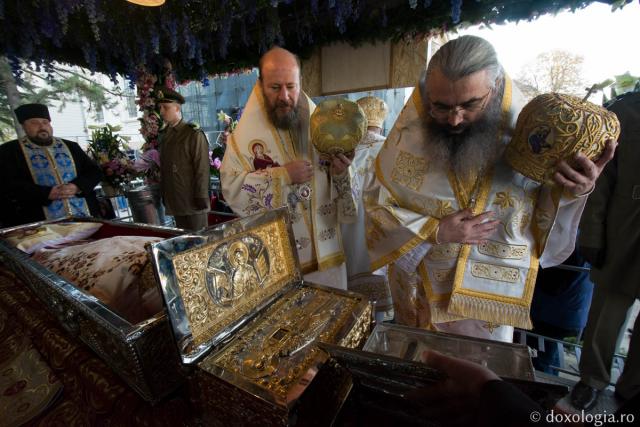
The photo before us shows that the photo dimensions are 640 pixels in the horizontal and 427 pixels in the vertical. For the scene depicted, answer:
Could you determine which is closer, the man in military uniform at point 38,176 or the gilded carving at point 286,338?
the gilded carving at point 286,338

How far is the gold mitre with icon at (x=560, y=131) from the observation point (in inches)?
35.3

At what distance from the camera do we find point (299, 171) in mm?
1698

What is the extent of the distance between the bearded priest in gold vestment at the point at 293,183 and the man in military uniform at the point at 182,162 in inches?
77.9

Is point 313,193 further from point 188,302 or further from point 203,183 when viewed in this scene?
point 203,183

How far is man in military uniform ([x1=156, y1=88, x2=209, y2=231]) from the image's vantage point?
12.0 feet

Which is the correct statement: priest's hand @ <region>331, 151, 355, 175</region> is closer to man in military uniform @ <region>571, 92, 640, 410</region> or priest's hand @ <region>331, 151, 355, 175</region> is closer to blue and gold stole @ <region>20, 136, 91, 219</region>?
man in military uniform @ <region>571, 92, 640, 410</region>

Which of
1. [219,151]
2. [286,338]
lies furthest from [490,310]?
[219,151]

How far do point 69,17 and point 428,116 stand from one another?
535 cm

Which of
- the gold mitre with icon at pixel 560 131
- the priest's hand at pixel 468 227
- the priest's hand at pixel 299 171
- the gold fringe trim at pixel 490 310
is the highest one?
the gold mitre with icon at pixel 560 131

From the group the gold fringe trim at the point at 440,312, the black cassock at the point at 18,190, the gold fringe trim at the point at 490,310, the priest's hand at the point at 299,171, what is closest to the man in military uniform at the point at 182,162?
the black cassock at the point at 18,190

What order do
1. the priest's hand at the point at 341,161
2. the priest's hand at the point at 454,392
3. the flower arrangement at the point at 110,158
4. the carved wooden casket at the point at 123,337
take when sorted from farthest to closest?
1. the flower arrangement at the point at 110,158
2. the priest's hand at the point at 341,161
3. the carved wooden casket at the point at 123,337
4. the priest's hand at the point at 454,392

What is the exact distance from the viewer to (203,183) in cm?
370

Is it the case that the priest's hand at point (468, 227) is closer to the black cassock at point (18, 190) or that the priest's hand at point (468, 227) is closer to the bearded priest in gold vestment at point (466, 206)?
the bearded priest in gold vestment at point (466, 206)

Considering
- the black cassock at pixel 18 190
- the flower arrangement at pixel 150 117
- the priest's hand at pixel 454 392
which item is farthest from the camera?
the flower arrangement at pixel 150 117
